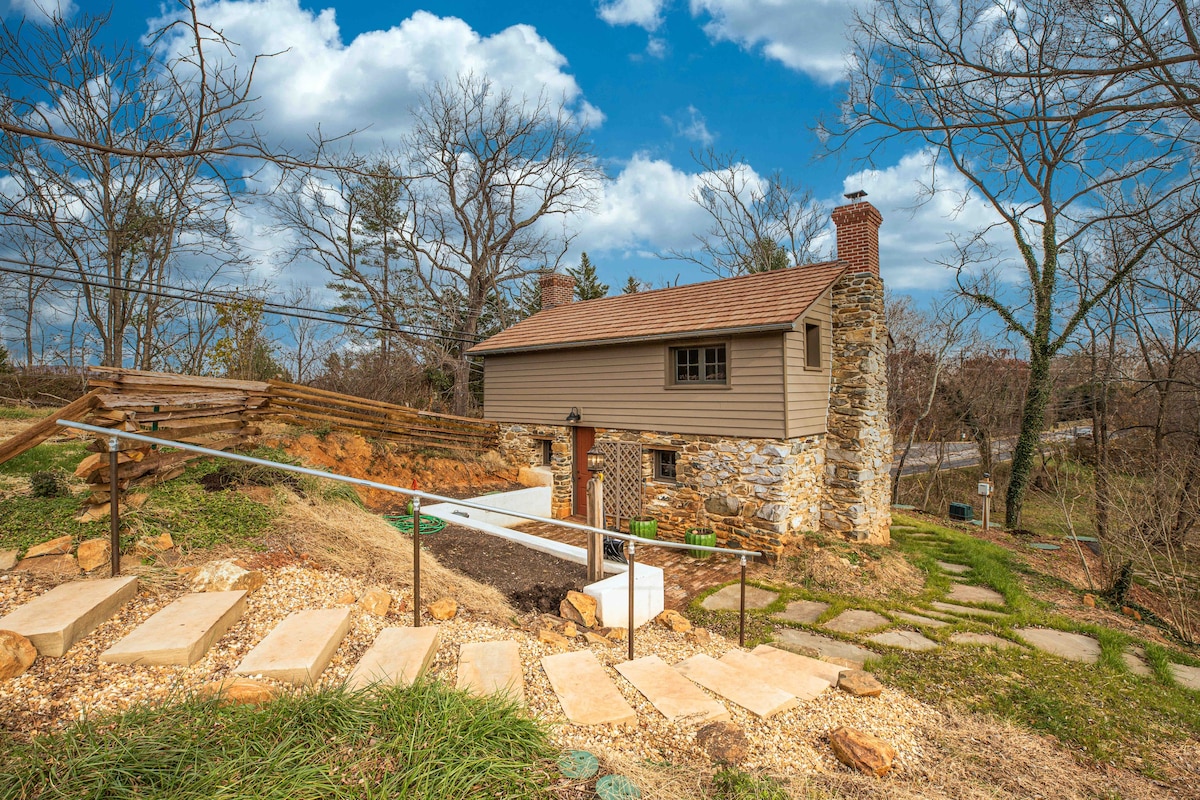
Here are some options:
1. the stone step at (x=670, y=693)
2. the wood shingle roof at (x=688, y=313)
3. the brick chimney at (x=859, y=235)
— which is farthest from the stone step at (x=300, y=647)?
the brick chimney at (x=859, y=235)

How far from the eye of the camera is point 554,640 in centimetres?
418

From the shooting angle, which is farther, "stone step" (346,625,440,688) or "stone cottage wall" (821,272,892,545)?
"stone cottage wall" (821,272,892,545)

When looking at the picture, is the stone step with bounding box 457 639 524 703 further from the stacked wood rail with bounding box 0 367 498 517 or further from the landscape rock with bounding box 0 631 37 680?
the stacked wood rail with bounding box 0 367 498 517

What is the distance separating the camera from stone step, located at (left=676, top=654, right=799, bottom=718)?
11.4 feet

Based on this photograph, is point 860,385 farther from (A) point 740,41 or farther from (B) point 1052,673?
(A) point 740,41

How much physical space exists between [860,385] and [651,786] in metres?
9.99

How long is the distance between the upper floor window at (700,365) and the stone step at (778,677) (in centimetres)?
638

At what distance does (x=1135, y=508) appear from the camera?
8.94 m

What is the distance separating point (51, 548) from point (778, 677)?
535 centimetres

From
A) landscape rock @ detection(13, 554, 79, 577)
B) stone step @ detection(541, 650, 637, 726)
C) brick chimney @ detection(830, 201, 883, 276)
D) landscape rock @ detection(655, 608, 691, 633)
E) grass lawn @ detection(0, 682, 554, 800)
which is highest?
brick chimney @ detection(830, 201, 883, 276)

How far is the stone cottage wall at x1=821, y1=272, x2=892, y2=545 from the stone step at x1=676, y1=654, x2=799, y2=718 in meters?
Result: 7.64

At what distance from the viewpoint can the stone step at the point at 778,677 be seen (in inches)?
150

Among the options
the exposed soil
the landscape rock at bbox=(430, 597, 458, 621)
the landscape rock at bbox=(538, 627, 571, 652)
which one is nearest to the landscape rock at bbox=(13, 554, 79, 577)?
the landscape rock at bbox=(430, 597, 458, 621)

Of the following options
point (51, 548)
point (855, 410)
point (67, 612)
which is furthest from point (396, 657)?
point (855, 410)
